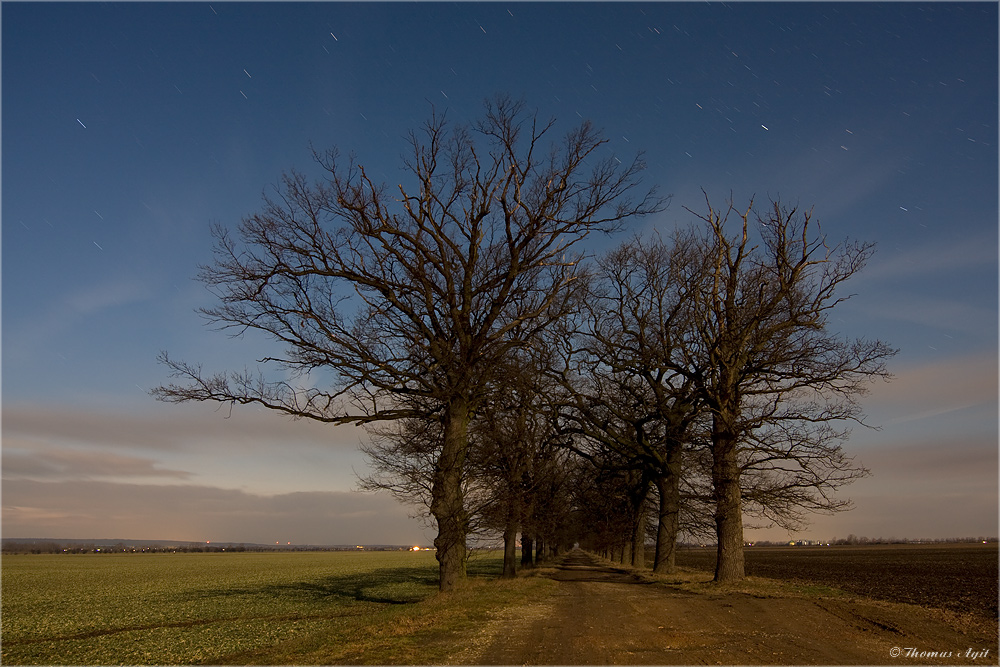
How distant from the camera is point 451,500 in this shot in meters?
17.2

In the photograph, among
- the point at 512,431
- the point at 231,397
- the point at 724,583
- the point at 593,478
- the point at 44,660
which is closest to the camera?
the point at 44,660

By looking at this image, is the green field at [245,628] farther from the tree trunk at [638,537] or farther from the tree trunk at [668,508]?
the tree trunk at [638,537]

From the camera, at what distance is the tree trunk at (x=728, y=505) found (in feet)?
62.1

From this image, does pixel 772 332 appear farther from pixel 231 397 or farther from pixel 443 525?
pixel 231 397

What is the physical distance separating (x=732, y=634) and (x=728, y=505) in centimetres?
949

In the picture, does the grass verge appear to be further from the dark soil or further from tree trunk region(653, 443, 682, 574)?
tree trunk region(653, 443, 682, 574)

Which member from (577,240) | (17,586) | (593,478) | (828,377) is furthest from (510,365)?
(17,586)

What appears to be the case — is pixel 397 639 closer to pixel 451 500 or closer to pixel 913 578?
pixel 451 500

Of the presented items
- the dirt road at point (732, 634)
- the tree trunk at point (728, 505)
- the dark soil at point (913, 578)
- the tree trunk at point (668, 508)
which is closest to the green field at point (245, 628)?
the dirt road at point (732, 634)

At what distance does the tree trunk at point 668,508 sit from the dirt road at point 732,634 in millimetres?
9685

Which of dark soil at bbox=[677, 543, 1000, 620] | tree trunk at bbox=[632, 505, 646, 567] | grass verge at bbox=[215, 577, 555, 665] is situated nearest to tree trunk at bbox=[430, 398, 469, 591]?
grass verge at bbox=[215, 577, 555, 665]

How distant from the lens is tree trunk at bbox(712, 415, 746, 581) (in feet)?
62.1

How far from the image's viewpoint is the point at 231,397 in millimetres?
16750

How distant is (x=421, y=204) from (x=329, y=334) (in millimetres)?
4348
